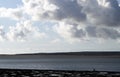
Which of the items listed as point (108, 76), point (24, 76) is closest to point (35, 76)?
point (24, 76)

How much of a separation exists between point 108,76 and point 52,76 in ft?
25.5

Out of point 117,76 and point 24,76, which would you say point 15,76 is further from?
point 117,76

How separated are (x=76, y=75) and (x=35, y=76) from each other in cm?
591

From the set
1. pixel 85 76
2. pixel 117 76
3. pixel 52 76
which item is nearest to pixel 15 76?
pixel 52 76

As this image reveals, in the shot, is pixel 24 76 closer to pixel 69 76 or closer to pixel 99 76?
pixel 69 76

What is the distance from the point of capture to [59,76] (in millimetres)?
63688

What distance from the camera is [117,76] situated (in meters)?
63.5

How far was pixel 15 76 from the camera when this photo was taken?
67.1 meters

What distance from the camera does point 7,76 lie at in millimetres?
65688

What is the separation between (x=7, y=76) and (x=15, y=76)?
5.60ft

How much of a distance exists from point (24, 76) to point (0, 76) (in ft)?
11.2

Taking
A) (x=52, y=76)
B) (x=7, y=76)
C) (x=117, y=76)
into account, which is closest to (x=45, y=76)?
(x=52, y=76)

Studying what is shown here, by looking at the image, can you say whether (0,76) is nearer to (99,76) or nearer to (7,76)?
(7,76)

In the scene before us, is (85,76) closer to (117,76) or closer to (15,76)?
(117,76)
